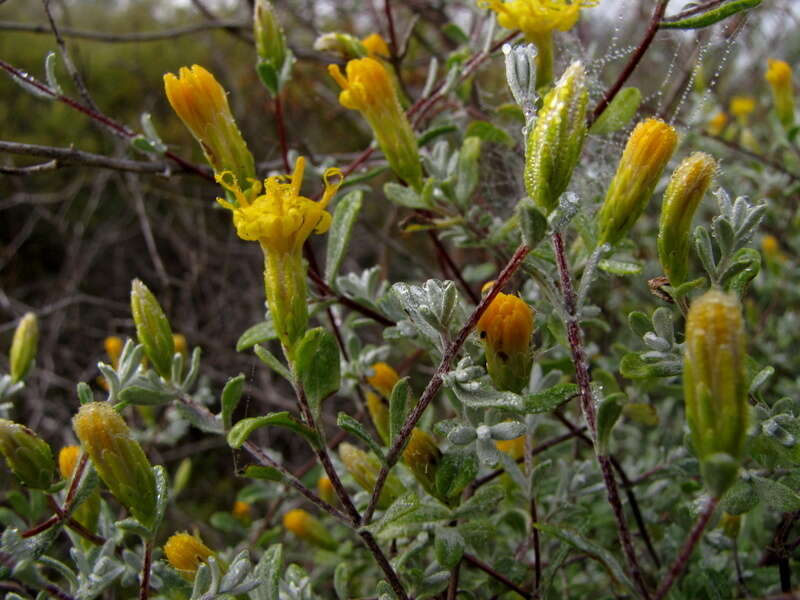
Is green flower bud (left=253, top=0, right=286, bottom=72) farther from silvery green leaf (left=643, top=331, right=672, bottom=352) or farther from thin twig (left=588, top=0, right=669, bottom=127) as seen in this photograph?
silvery green leaf (left=643, top=331, right=672, bottom=352)

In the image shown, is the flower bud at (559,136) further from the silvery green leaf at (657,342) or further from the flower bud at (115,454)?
the flower bud at (115,454)

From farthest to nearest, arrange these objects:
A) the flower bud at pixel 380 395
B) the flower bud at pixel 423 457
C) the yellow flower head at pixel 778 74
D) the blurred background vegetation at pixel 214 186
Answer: the blurred background vegetation at pixel 214 186
the yellow flower head at pixel 778 74
the flower bud at pixel 380 395
the flower bud at pixel 423 457

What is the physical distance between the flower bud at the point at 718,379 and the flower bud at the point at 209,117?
66 cm

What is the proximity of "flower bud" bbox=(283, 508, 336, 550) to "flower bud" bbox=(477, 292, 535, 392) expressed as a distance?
2.48 feet

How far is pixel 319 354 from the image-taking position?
2.95ft

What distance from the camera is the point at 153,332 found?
0.97 m

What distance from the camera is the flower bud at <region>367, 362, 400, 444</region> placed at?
3.87 feet

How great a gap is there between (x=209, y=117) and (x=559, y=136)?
544mm

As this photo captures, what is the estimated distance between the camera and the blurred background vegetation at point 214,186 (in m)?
1.93

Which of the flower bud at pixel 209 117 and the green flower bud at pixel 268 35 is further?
the green flower bud at pixel 268 35

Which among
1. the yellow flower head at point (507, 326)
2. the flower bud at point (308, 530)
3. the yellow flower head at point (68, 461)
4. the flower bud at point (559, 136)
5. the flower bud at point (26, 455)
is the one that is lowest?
the flower bud at point (308, 530)

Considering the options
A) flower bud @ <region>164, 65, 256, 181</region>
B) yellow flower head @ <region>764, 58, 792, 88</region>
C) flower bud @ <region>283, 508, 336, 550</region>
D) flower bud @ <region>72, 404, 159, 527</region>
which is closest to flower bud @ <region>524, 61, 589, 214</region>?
flower bud @ <region>164, 65, 256, 181</region>

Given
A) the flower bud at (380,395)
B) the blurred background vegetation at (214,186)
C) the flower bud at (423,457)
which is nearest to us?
the flower bud at (423,457)

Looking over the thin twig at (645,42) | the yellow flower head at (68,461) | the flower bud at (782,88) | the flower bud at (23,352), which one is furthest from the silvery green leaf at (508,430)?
the flower bud at (782,88)
